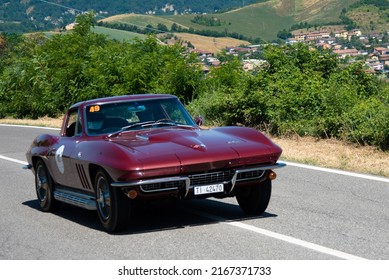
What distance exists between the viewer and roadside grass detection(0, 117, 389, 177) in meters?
13.6

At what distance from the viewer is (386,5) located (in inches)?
2933

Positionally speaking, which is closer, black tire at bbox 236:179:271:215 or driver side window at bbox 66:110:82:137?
black tire at bbox 236:179:271:215

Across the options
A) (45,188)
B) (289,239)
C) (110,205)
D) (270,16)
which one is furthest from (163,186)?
(270,16)

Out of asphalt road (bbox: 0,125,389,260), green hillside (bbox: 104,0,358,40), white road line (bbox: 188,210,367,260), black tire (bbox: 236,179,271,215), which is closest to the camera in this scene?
white road line (bbox: 188,210,367,260)

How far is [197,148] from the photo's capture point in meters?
8.87

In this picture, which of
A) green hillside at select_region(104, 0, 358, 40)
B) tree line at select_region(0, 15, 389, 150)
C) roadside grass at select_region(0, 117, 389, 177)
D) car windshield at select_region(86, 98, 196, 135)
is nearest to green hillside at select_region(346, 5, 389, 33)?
green hillside at select_region(104, 0, 358, 40)

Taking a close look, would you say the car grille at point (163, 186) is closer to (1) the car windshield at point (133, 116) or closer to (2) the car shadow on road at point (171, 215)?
(2) the car shadow on road at point (171, 215)

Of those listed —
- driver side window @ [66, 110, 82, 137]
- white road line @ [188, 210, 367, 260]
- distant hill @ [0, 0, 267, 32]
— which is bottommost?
distant hill @ [0, 0, 267, 32]

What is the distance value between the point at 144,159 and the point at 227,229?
1195mm

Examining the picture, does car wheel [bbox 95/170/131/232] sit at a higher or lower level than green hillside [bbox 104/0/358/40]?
higher

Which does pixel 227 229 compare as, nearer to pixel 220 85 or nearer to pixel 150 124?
pixel 150 124

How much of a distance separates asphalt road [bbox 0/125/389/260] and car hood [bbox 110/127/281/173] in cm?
70

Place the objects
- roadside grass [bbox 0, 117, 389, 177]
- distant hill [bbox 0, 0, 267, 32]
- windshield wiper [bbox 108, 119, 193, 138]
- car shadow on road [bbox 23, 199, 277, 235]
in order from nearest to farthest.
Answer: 1. car shadow on road [bbox 23, 199, 277, 235]
2. windshield wiper [bbox 108, 119, 193, 138]
3. roadside grass [bbox 0, 117, 389, 177]
4. distant hill [bbox 0, 0, 267, 32]

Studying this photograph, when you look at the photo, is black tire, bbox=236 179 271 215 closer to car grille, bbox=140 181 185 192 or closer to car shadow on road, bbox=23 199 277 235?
car shadow on road, bbox=23 199 277 235
